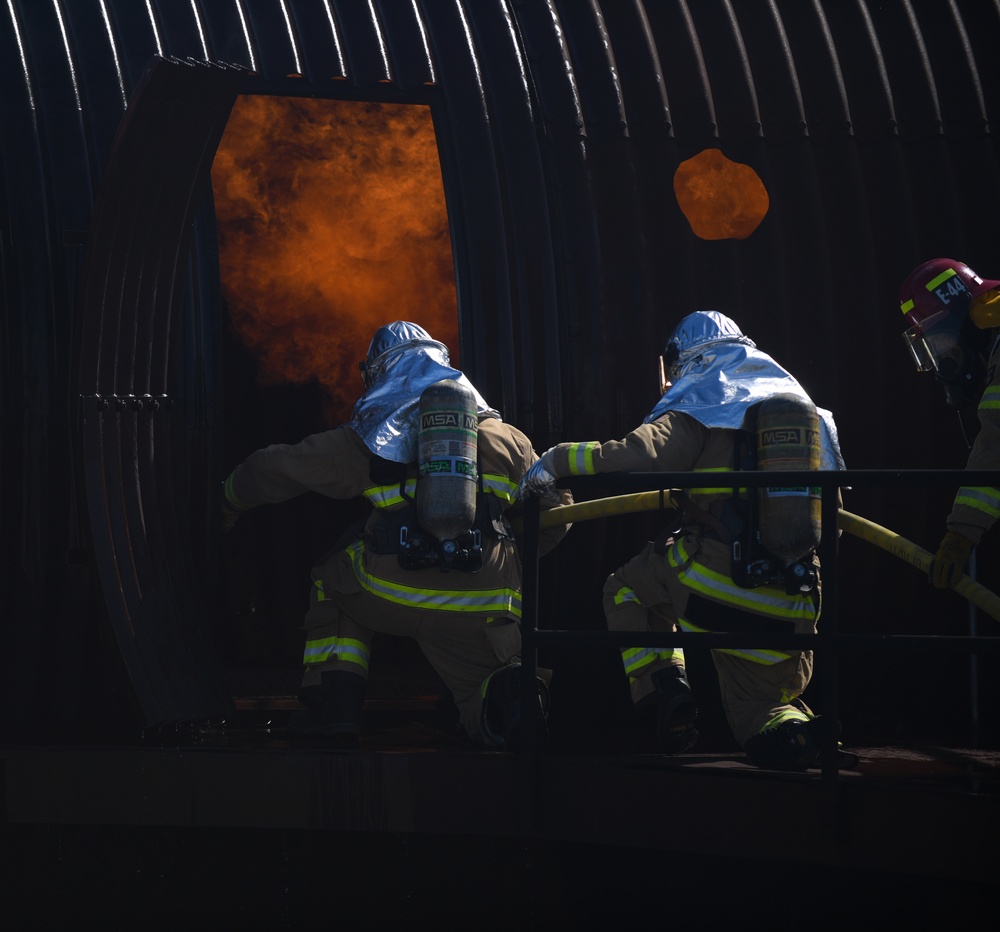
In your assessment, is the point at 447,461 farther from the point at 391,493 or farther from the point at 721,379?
the point at 721,379

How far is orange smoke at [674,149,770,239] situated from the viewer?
239 inches

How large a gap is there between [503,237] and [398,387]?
1.13m

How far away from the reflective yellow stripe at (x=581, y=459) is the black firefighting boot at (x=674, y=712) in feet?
3.31

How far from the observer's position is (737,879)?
4418mm

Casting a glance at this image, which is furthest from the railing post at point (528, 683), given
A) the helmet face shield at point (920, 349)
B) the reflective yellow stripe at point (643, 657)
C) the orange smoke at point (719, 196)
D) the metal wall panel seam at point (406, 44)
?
the metal wall panel seam at point (406, 44)

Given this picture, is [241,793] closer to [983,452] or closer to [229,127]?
[983,452]

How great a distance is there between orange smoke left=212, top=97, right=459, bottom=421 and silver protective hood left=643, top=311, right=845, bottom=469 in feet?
8.57

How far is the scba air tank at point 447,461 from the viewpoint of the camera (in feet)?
15.5

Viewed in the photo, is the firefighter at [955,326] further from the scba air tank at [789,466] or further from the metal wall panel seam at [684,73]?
the metal wall panel seam at [684,73]

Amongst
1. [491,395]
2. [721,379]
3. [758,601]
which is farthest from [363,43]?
[758,601]

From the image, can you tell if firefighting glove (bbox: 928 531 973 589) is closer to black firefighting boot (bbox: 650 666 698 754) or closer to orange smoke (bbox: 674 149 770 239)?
black firefighting boot (bbox: 650 666 698 754)

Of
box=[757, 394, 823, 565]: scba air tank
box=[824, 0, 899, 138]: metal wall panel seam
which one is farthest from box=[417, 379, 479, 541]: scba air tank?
box=[824, 0, 899, 138]: metal wall panel seam

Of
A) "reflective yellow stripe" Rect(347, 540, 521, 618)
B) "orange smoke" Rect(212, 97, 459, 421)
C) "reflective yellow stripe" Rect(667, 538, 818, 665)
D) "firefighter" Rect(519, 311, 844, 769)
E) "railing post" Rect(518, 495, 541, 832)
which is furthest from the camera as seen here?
"orange smoke" Rect(212, 97, 459, 421)

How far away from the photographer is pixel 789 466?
439 cm
